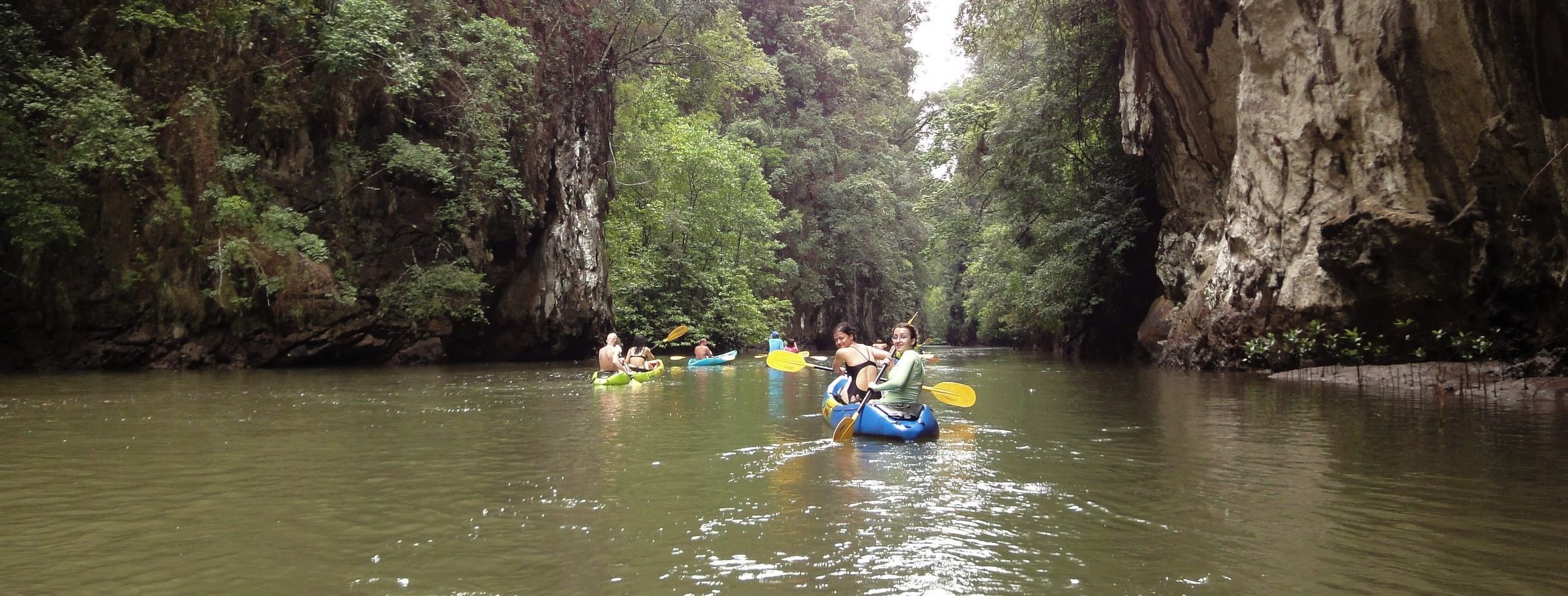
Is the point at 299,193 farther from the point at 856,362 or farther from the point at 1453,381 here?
the point at 1453,381

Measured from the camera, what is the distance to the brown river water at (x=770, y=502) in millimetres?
4172

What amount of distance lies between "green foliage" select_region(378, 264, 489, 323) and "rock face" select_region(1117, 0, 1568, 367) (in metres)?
14.8

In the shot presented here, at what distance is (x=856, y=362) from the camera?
10586 mm

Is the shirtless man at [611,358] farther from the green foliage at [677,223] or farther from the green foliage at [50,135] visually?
the green foliage at [677,223]

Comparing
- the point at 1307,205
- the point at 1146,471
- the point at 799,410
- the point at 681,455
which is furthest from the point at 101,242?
the point at 1307,205

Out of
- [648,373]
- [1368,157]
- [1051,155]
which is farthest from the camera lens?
[1051,155]

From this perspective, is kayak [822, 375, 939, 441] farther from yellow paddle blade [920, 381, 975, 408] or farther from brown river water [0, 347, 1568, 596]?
yellow paddle blade [920, 381, 975, 408]

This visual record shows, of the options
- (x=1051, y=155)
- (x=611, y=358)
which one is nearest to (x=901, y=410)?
(x=611, y=358)

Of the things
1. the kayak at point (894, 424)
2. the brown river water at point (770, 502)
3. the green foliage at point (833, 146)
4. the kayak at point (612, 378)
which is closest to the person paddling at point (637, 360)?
the kayak at point (612, 378)

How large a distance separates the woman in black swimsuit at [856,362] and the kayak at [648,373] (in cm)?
679

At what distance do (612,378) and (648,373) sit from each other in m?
1.96

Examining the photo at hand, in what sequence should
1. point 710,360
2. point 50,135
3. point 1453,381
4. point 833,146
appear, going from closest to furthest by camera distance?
1. point 1453,381
2. point 50,135
3. point 710,360
4. point 833,146

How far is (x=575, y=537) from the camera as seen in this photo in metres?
4.87

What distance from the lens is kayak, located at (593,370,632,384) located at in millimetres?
15508
